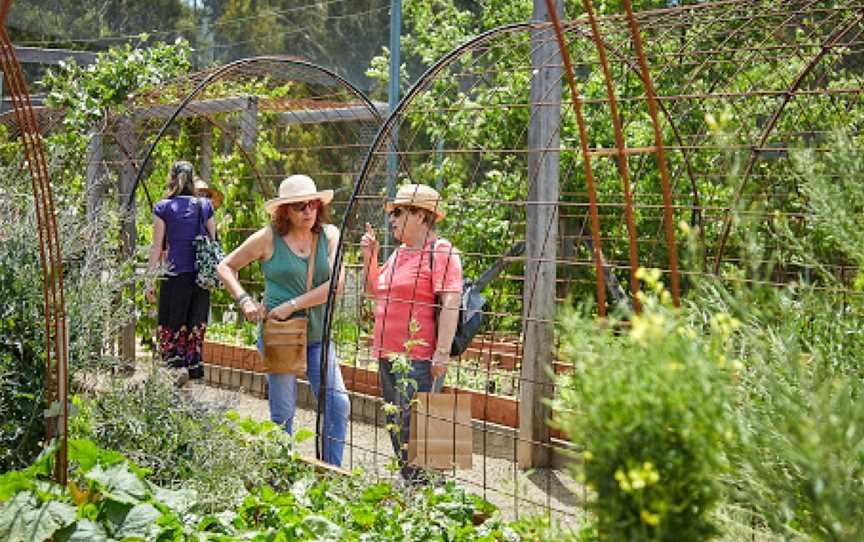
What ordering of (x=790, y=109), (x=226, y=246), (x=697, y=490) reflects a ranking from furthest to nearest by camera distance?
1. (x=226, y=246)
2. (x=790, y=109)
3. (x=697, y=490)

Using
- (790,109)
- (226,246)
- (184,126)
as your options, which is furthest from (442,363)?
(184,126)

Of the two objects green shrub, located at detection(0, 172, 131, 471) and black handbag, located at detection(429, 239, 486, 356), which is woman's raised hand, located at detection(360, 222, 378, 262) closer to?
black handbag, located at detection(429, 239, 486, 356)

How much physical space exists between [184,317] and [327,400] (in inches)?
89.4

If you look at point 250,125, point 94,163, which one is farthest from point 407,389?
point 250,125

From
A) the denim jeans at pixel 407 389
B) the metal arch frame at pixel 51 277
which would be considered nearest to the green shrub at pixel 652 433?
the metal arch frame at pixel 51 277

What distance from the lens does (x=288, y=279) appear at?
19.4ft

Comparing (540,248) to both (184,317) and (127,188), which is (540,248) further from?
(127,188)

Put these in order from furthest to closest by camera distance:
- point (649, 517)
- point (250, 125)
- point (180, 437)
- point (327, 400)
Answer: point (250, 125) < point (327, 400) < point (180, 437) < point (649, 517)

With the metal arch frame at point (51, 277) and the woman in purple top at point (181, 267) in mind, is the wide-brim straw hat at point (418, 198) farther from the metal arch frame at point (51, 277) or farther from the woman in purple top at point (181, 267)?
the woman in purple top at point (181, 267)

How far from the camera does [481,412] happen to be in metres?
7.47

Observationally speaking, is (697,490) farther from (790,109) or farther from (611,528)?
(790,109)

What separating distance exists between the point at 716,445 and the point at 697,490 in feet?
0.26

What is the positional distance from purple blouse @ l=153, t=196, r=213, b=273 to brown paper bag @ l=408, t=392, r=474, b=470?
326 cm

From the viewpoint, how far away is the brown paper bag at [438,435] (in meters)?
4.69
